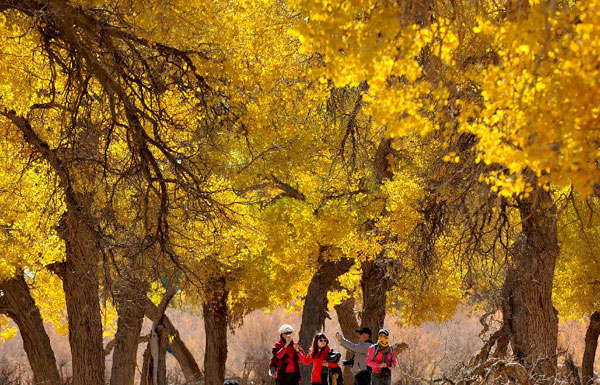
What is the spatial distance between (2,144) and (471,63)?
22.6 ft

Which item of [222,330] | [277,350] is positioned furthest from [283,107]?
[222,330]

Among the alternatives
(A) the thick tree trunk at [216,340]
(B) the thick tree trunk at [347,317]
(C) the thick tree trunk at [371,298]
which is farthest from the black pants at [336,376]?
(A) the thick tree trunk at [216,340]

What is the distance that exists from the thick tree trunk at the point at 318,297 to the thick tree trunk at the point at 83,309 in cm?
766

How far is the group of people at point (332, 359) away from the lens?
40.7 ft

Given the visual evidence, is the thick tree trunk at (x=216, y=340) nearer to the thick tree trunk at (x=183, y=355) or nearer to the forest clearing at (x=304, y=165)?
the forest clearing at (x=304, y=165)

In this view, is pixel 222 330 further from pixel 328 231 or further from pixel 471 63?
pixel 471 63

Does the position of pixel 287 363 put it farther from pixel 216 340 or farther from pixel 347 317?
pixel 216 340

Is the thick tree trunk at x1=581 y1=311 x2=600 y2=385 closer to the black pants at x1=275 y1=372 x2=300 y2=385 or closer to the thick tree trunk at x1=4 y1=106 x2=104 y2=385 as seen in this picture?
the black pants at x1=275 y1=372 x2=300 y2=385

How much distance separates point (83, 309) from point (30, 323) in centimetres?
427

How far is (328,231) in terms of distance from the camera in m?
18.2

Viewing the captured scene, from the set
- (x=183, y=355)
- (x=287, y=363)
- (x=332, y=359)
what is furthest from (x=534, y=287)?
(x=183, y=355)

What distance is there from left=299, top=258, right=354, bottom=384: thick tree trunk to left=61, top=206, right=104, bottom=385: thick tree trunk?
7655 millimetres

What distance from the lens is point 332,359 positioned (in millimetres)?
13781

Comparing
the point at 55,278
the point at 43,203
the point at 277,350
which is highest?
the point at 55,278
